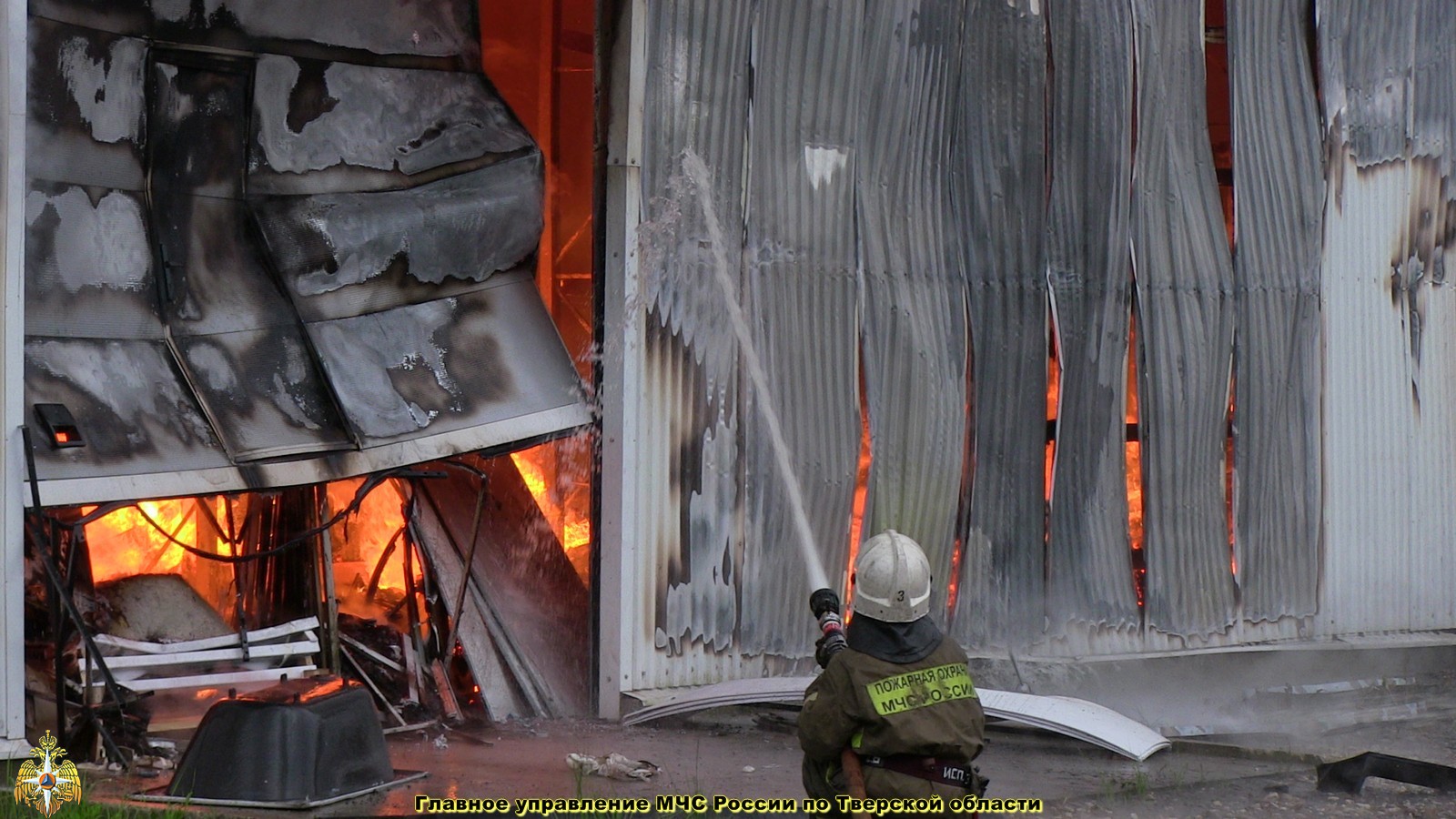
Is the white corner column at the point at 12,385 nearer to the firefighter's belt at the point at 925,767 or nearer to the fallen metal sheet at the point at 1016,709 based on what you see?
the fallen metal sheet at the point at 1016,709

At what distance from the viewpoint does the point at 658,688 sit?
316 inches

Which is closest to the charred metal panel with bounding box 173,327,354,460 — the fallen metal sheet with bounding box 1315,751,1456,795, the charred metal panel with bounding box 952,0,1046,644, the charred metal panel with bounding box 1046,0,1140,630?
the charred metal panel with bounding box 952,0,1046,644

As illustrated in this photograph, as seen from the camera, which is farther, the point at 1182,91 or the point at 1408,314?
the point at 1408,314

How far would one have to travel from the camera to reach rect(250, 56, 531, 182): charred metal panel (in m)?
7.70

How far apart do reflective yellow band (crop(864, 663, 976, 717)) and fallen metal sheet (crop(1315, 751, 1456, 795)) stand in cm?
361

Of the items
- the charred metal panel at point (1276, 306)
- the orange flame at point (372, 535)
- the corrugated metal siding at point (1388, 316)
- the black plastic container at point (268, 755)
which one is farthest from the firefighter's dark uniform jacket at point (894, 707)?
the corrugated metal siding at point (1388, 316)

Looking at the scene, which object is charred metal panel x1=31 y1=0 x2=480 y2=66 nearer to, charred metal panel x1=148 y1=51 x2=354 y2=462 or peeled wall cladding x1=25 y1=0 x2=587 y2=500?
peeled wall cladding x1=25 y1=0 x2=587 y2=500

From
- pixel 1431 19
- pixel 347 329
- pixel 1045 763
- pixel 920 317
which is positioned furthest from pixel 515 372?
pixel 1431 19

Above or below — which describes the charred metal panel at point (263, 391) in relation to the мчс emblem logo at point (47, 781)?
above

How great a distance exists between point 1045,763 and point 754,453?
7.87 ft

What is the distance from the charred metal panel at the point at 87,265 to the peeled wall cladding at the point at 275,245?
0.01 meters

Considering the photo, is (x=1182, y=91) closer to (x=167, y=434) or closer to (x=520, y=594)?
(x=520, y=594)

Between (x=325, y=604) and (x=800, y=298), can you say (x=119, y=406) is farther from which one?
(x=800, y=298)

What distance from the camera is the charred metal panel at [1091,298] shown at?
936 cm
